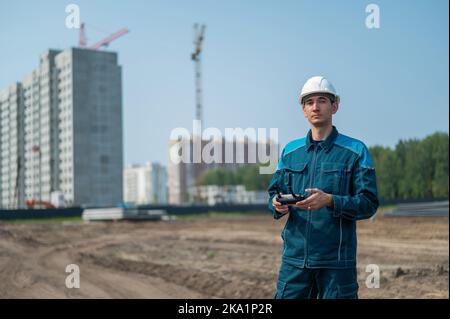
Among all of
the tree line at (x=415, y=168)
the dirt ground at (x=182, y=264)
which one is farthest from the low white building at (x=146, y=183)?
the tree line at (x=415, y=168)

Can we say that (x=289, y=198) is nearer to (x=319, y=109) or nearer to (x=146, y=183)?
(x=319, y=109)

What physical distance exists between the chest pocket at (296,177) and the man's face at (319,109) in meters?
0.28

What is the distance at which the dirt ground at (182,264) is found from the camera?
11.1 m

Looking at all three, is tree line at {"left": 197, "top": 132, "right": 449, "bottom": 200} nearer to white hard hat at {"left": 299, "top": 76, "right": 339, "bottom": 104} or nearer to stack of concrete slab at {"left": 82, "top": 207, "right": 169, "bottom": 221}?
white hard hat at {"left": 299, "top": 76, "right": 339, "bottom": 104}

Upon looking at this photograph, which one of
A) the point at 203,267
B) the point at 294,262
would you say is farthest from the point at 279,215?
the point at 203,267

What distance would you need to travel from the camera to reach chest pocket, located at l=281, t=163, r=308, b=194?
3.34 m

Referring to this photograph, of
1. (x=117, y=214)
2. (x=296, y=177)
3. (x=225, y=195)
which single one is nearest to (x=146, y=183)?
(x=225, y=195)

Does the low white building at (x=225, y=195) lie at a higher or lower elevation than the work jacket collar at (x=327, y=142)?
lower

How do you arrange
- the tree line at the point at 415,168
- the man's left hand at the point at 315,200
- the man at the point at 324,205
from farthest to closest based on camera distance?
the tree line at the point at 415,168 < the man at the point at 324,205 < the man's left hand at the point at 315,200

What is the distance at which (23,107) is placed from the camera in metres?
9.83

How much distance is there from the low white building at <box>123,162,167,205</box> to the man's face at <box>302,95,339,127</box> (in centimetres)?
15401

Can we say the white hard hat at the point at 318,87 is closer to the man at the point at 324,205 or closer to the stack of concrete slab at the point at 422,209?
the man at the point at 324,205
